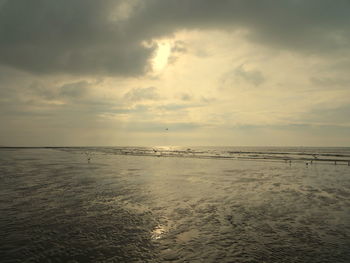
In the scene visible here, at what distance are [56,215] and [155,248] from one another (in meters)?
7.97

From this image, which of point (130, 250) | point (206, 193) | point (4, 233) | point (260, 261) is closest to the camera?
point (260, 261)

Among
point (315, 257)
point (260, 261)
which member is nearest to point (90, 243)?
point (260, 261)

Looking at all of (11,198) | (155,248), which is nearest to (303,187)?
(155,248)

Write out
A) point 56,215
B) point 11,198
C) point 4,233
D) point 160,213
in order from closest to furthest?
point 4,233, point 56,215, point 160,213, point 11,198

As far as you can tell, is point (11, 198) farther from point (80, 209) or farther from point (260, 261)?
point (260, 261)

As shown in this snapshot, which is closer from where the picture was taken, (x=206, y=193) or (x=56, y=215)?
(x=56, y=215)

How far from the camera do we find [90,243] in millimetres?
10859

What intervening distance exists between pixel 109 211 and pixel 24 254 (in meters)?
6.82

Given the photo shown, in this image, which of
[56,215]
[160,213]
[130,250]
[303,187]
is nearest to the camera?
[130,250]

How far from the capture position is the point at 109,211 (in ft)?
53.3

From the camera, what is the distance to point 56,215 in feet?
49.3

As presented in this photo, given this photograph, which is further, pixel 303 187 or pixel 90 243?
pixel 303 187

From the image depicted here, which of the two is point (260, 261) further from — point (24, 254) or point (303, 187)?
point (303, 187)

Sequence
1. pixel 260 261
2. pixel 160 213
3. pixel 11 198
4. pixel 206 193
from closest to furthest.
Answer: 1. pixel 260 261
2. pixel 160 213
3. pixel 11 198
4. pixel 206 193
